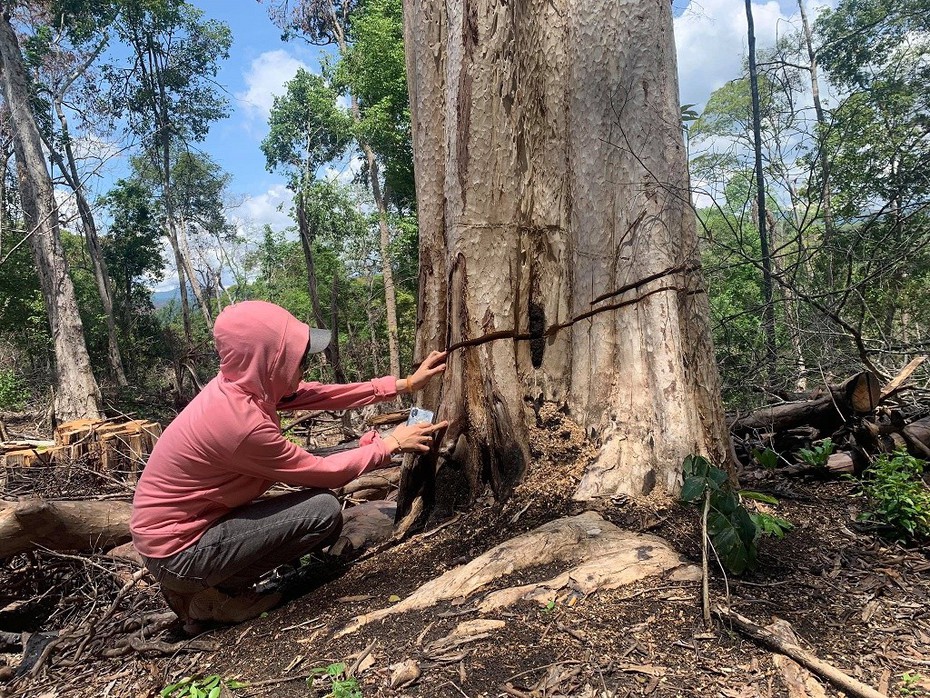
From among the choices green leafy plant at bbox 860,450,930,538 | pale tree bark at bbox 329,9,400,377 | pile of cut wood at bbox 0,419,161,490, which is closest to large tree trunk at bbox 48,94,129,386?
pale tree bark at bbox 329,9,400,377

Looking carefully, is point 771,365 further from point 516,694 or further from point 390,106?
point 390,106

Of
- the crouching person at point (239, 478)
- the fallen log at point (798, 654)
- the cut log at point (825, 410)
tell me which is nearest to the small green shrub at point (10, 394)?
the crouching person at point (239, 478)

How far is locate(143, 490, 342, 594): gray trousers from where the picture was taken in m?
2.75

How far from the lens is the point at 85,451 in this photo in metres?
6.40

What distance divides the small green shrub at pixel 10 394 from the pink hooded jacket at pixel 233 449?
15007mm

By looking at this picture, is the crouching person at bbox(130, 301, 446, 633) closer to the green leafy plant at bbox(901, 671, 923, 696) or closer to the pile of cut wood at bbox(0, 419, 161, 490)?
the green leafy plant at bbox(901, 671, 923, 696)

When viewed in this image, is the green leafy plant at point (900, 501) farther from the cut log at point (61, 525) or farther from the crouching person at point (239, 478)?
the cut log at point (61, 525)

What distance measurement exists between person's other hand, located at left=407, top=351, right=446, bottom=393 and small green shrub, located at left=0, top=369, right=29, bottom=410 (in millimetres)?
15389

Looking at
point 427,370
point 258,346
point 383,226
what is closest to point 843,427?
point 427,370

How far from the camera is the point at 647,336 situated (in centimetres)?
298

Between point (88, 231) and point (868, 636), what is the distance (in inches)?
1029

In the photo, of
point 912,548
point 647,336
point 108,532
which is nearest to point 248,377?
point 647,336

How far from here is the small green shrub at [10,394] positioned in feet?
48.6

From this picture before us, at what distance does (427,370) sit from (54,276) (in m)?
13.3
